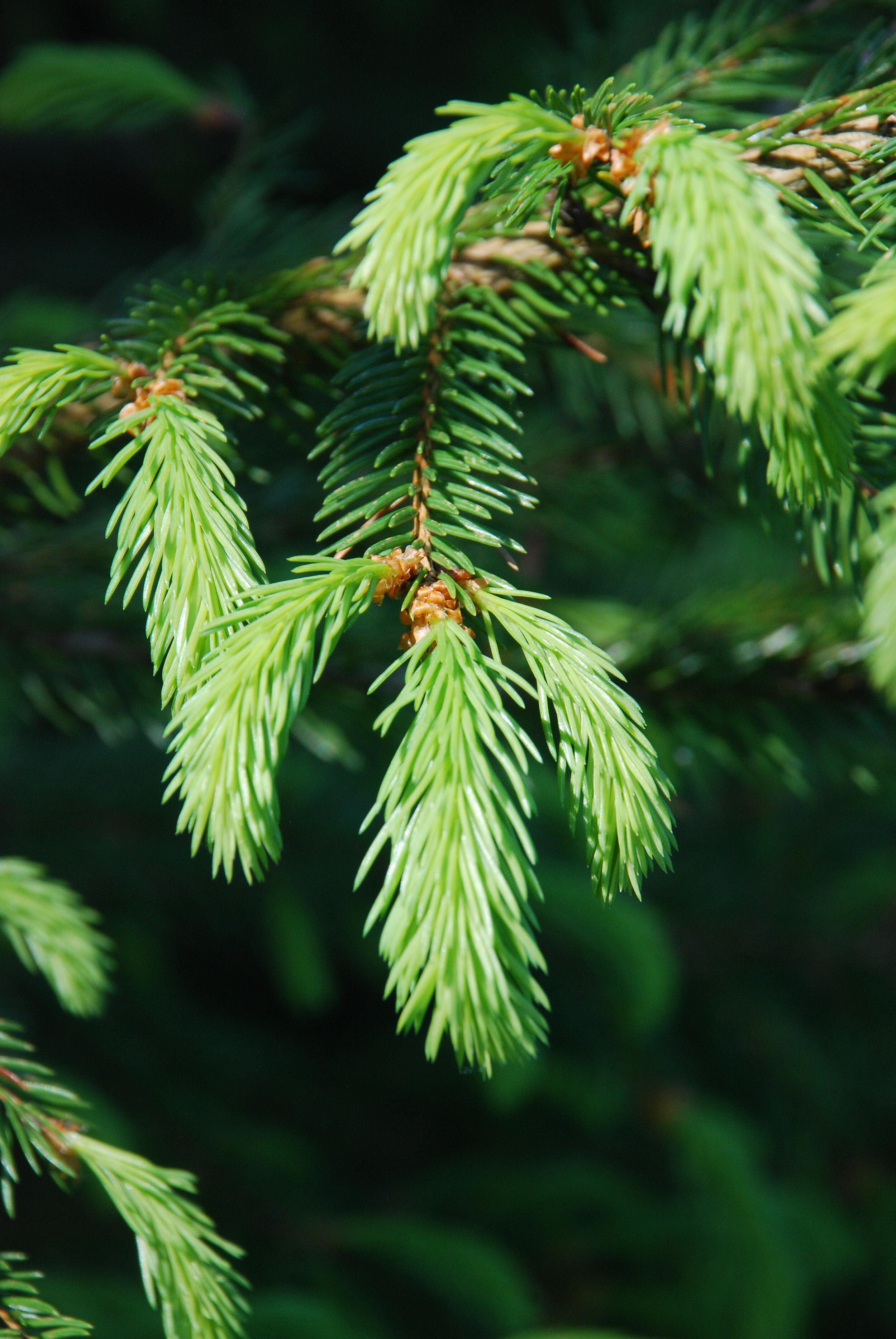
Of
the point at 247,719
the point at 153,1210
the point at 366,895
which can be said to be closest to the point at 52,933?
the point at 153,1210

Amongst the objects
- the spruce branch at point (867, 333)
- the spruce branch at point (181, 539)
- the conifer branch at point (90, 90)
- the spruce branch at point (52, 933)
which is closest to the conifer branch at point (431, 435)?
the spruce branch at point (181, 539)

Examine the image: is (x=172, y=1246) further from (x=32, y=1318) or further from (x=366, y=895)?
(x=366, y=895)

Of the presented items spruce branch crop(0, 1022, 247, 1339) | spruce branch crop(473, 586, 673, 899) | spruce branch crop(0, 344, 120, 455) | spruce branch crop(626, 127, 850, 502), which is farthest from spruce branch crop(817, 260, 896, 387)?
spruce branch crop(0, 1022, 247, 1339)

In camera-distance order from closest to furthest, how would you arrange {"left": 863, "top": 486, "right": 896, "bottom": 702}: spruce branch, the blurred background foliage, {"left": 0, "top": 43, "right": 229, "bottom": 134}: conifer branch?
{"left": 863, "top": 486, "right": 896, "bottom": 702}: spruce branch → the blurred background foliage → {"left": 0, "top": 43, "right": 229, "bottom": 134}: conifer branch

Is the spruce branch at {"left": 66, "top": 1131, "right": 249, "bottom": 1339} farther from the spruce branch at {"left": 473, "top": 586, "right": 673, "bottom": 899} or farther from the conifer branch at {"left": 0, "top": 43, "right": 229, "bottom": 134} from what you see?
the conifer branch at {"left": 0, "top": 43, "right": 229, "bottom": 134}

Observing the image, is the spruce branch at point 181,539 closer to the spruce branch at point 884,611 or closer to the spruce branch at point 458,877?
the spruce branch at point 458,877

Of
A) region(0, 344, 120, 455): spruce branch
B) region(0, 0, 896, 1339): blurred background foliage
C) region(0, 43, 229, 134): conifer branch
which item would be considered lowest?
region(0, 0, 896, 1339): blurred background foliage
